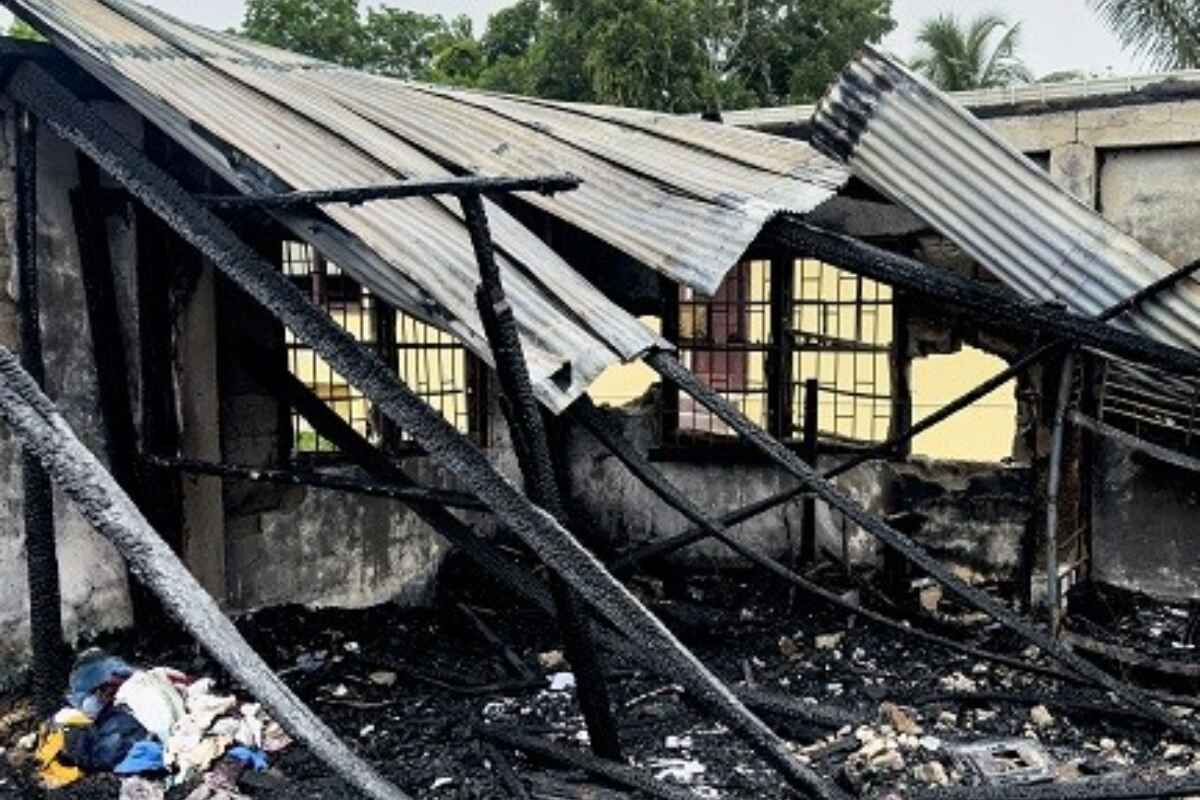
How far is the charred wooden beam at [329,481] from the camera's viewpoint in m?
Answer: 5.75

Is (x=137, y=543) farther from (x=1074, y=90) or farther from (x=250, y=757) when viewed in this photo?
(x=1074, y=90)

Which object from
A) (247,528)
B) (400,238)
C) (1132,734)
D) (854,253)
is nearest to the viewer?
(400,238)

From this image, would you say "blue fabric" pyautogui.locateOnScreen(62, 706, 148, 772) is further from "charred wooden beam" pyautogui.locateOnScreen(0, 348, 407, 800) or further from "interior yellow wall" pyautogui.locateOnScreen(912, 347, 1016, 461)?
"interior yellow wall" pyautogui.locateOnScreen(912, 347, 1016, 461)

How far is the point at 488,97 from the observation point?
7984 mm

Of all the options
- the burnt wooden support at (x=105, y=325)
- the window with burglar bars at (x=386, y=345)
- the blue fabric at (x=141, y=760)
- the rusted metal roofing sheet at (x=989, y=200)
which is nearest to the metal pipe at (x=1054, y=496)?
the rusted metal roofing sheet at (x=989, y=200)

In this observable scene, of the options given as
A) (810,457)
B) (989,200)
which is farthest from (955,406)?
(810,457)

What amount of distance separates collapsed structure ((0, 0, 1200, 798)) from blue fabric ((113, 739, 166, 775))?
110 centimetres

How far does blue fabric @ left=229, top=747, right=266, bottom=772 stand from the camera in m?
5.87

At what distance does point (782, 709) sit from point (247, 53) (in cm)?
524

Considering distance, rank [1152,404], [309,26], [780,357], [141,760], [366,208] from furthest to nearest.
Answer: [309,26], [780,357], [1152,404], [141,760], [366,208]

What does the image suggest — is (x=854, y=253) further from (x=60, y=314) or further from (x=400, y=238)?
(x=60, y=314)

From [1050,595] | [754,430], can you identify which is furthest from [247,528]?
[1050,595]

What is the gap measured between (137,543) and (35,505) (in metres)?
3.04

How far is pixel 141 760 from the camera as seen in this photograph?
18.7 ft
